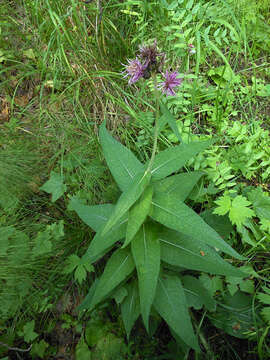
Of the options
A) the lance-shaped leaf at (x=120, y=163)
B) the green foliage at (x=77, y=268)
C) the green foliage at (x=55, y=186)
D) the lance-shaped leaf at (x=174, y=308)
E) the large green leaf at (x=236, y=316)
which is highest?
the lance-shaped leaf at (x=120, y=163)

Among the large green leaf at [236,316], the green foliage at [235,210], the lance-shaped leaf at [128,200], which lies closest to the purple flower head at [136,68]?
the lance-shaped leaf at [128,200]

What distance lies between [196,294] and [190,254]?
413mm

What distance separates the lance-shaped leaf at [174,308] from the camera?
119 centimetres

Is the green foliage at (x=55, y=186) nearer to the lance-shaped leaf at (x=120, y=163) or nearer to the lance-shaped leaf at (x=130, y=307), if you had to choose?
the lance-shaped leaf at (x=120, y=163)

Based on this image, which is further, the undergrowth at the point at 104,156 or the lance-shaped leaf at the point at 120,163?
the undergrowth at the point at 104,156

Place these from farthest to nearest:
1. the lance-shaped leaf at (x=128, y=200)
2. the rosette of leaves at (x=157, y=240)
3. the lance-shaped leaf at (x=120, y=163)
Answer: the lance-shaped leaf at (x=120, y=163) → the rosette of leaves at (x=157, y=240) → the lance-shaped leaf at (x=128, y=200)

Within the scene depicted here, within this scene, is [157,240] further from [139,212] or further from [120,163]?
[120,163]

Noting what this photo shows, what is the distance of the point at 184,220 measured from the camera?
1.05m

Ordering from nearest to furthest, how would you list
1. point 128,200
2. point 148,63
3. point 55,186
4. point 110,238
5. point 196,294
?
point 128,200 → point 148,63 → point 110,238 → point 196,294 → point 55,186

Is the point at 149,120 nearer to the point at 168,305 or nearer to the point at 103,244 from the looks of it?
the point at 103,244

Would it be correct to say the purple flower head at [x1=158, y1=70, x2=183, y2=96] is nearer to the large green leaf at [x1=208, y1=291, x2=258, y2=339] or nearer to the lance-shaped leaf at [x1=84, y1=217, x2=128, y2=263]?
the lance-shaped leaf at [x1=84, y1=217, x2=128, y2=263]

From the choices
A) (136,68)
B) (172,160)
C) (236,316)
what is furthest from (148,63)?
(236,316)

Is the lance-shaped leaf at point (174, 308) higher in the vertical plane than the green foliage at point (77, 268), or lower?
higher

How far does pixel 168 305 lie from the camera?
1.26m
